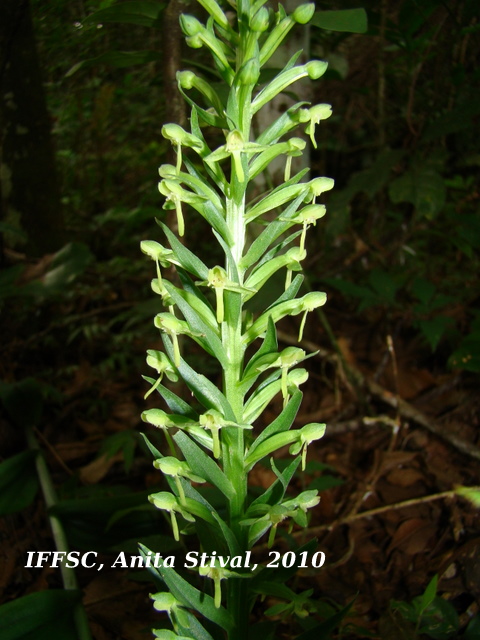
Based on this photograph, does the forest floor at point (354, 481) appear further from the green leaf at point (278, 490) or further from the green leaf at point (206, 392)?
the green leaf at point (206, 392)

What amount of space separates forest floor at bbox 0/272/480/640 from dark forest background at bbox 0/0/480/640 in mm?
11

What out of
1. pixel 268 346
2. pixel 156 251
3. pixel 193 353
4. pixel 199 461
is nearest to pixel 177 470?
pixel 199 461

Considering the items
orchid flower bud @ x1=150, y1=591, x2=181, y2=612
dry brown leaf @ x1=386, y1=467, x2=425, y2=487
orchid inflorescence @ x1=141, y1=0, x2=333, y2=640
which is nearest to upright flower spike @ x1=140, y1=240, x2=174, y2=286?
orchid inflorescence @ x1=141, y1=0, x2=333, y2=640

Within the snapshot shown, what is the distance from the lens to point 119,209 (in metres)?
5.54

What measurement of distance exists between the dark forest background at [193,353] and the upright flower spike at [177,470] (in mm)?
512

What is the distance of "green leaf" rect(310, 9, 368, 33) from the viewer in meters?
1.87

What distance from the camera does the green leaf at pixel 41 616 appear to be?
1597 mm

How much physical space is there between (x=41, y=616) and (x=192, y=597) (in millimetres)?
608

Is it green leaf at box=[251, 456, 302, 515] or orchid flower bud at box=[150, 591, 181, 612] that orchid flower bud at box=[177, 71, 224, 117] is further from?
orchid flower bud at box=[150, 591, 181, 612]

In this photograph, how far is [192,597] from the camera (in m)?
1.39

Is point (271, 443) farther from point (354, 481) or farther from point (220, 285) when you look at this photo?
point (354, 481)

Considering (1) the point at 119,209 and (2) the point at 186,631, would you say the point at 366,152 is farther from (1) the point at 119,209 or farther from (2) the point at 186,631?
(2) the point at 186,631

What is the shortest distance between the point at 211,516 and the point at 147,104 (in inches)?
190

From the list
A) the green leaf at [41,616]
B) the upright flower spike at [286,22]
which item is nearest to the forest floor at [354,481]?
the green leaf at [41,616]
